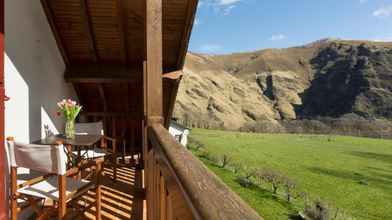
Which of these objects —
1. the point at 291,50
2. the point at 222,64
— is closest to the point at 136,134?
the point at 222,64

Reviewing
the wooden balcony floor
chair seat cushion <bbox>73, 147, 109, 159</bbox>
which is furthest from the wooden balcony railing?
chair seat cushion <bbox>73, 147, 109, 159</bbox>

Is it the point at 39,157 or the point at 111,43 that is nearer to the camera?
the point at 39,157

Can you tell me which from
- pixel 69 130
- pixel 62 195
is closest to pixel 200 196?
pixel 62 195

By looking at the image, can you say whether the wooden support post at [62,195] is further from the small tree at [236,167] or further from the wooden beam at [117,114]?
the small tree at [236,167]

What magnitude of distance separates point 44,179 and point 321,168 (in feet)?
82.5

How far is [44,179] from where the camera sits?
237cm

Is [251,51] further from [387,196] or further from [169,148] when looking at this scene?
[169,148]

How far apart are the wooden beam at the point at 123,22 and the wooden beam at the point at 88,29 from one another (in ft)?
1.12

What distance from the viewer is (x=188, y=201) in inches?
27.0

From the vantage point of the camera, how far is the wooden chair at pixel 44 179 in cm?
200

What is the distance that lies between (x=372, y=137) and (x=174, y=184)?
161 feet

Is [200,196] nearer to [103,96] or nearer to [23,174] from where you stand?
[23,174]

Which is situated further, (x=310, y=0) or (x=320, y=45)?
(x=320, y=45)

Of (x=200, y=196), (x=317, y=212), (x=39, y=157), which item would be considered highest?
(x=200, y=196)
